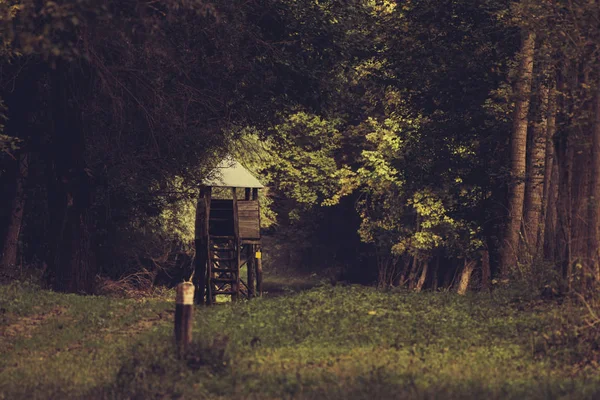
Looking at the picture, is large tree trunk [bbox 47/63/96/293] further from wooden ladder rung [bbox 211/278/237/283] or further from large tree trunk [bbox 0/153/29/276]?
wooden ladder rung [bbox 211/278/237/283]

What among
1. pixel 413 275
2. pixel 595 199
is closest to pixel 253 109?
pixel 595 199

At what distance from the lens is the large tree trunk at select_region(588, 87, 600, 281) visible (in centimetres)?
1667

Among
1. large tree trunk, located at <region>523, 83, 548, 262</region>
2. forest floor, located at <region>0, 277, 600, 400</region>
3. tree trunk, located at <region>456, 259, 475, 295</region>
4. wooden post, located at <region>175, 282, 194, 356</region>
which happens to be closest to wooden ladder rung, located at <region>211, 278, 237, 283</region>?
large tree trunk, located at <region>523, 83, 548, 262</region>

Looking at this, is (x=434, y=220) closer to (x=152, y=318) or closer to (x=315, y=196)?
(x=315, y=196)

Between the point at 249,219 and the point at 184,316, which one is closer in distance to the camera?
the point at 184,316

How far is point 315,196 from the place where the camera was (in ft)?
172

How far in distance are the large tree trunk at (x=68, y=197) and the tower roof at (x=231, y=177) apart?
6630 mm

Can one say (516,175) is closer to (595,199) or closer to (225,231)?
(595,199)

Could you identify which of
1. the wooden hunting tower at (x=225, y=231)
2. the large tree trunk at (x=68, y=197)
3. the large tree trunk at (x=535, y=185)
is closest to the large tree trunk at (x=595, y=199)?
the large tree trunk at (x=535, y=185)

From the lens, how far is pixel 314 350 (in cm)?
1405

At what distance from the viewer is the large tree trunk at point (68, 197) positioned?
24766 mm

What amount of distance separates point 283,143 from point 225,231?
638 cm

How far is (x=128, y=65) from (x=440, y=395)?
15780 mm

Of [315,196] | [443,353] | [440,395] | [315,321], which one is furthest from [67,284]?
[315,196]
